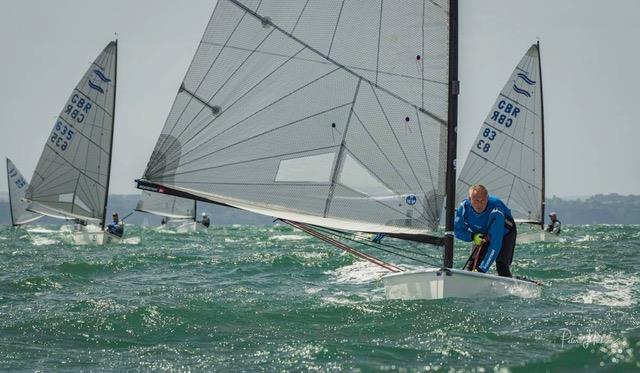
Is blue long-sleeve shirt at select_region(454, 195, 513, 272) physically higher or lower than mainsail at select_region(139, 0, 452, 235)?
lower

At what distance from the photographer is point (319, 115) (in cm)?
→ 1209

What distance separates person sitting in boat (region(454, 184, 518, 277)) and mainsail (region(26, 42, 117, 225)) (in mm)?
23803

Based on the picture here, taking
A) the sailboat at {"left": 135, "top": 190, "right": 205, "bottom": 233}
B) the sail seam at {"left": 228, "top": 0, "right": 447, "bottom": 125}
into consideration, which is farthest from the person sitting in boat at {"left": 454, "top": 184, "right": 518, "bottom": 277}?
the sailboat at {"left": 135, "top": 190, "right": 205, "bottom": 233}

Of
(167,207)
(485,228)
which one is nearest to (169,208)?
(167,207)

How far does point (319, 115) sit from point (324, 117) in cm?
7

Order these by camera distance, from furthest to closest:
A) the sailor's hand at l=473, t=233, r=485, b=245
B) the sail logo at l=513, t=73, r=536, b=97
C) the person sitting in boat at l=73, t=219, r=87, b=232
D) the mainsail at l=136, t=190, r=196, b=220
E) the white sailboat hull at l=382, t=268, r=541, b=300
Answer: the mainsail at l=136, t=190, r=196, b=220 < the person sitting in boat at l=73, t=219, r=87, b=232 < the sail logo at l=513, t=73, r=536, b=97 < the sailor's hand at l=473, t=233, r=485, b=245 < the white sailboat hull at l=382, t=268, r=541, b=300

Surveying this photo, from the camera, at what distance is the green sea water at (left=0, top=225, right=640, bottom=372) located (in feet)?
26.3

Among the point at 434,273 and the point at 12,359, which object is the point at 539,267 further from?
the point at 12,359

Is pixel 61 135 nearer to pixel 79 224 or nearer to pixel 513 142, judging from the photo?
pixel 79 224

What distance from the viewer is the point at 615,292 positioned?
517 inches

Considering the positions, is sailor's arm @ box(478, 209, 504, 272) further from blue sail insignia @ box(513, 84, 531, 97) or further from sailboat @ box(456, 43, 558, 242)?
blue sail insignia @ box(513, 84, 531, 97)

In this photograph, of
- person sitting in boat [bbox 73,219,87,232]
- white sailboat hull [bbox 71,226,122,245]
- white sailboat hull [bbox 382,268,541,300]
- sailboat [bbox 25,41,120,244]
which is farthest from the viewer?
person sitting in boat [bbox 73,219,87,232]

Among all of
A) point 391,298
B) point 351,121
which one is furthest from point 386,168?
point 391,298

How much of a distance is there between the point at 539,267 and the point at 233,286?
6.80 meters
